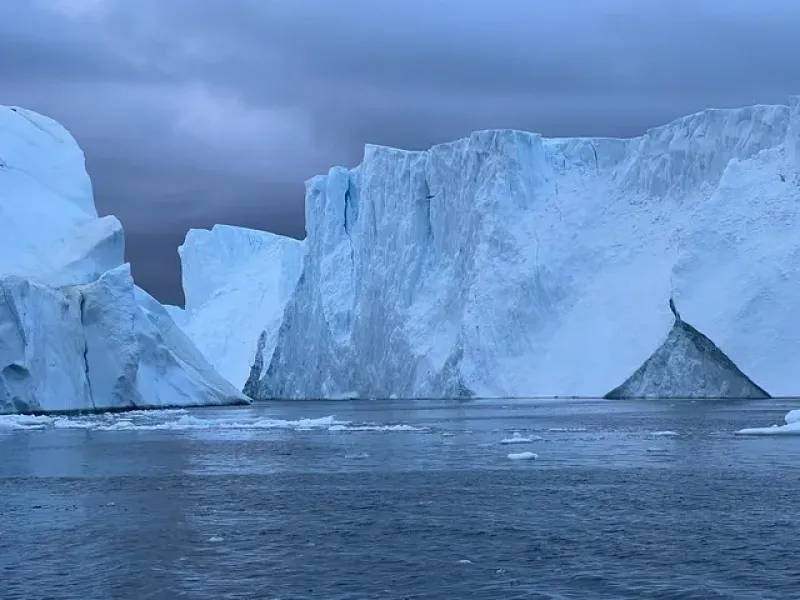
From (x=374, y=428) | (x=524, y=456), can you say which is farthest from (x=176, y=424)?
(x=524, y=456)

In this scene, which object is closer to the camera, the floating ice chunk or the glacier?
the floating ice chunk

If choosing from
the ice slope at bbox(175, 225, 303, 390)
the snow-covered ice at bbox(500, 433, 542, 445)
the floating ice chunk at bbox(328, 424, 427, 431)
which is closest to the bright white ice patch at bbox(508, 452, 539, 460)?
the snow-covered ice at bbox(500, 433, 542, 445)

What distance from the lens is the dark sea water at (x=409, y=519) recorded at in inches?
415

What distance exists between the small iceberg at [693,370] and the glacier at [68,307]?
2033 centimetres

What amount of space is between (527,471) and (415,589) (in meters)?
9.28

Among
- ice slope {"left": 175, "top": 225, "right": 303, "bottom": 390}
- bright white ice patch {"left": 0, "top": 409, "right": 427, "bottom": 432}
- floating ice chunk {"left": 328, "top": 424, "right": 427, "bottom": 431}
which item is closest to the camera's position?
floating ice chunk {"left": 328, "top": 424, "right": 427, "bottom": 431}

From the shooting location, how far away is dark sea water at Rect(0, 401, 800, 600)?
10.5 meters

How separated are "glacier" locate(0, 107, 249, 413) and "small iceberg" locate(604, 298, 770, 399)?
20.3m

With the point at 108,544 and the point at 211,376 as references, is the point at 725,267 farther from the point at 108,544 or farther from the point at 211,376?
the point at 108,544

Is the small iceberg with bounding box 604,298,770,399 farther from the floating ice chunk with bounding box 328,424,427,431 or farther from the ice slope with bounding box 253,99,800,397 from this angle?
the floating ice chunk with bounding box 328,424,427,431

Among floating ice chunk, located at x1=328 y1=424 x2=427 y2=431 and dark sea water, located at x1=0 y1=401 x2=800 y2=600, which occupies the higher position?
floating ice chunk, located at x1=328 y1=424 x2=427 y2=431

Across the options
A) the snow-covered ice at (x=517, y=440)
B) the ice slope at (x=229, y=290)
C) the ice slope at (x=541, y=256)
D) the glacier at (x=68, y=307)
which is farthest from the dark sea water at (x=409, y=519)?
the ice slope at (x=229, y=290)

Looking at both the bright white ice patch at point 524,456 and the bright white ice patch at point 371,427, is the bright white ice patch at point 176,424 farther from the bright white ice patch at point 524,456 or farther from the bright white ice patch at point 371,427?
the bright white ice patch at point 524,456

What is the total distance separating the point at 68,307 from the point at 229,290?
136ft
